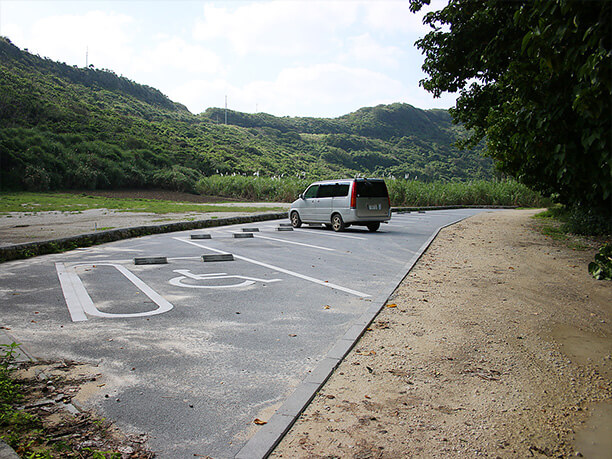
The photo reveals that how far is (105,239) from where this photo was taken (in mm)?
12789

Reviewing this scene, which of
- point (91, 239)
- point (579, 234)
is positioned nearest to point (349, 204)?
point (579, 234)

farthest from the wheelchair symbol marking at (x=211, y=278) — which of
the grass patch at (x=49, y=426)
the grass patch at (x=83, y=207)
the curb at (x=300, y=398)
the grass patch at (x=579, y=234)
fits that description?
the grass patch at (x=83, y=207)

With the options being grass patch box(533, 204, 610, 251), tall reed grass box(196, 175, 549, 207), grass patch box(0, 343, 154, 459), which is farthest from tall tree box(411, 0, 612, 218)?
tall reed grass box(196, 175, 549, 207)

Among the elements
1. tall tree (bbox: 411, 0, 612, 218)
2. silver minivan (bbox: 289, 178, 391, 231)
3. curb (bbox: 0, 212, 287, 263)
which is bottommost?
curb (bbox: 0, 212, 287, 263)

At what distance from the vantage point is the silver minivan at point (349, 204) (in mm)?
17062

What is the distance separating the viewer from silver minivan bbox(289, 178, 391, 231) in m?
17.1

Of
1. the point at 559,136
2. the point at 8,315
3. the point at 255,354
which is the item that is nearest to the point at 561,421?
the point at 255,354

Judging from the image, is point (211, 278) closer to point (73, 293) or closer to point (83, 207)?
point (73, 293)

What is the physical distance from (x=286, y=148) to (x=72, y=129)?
2141 inches

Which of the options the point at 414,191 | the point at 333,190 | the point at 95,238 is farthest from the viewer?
the point at 414,191

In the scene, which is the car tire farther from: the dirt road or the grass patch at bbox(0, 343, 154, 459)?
the grass patch at bbox(0, 343, 154, 459)

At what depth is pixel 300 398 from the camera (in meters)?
3.56

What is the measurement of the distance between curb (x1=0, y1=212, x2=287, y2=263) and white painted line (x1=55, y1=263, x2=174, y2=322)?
1.46m

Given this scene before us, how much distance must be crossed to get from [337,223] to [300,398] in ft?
46.4
